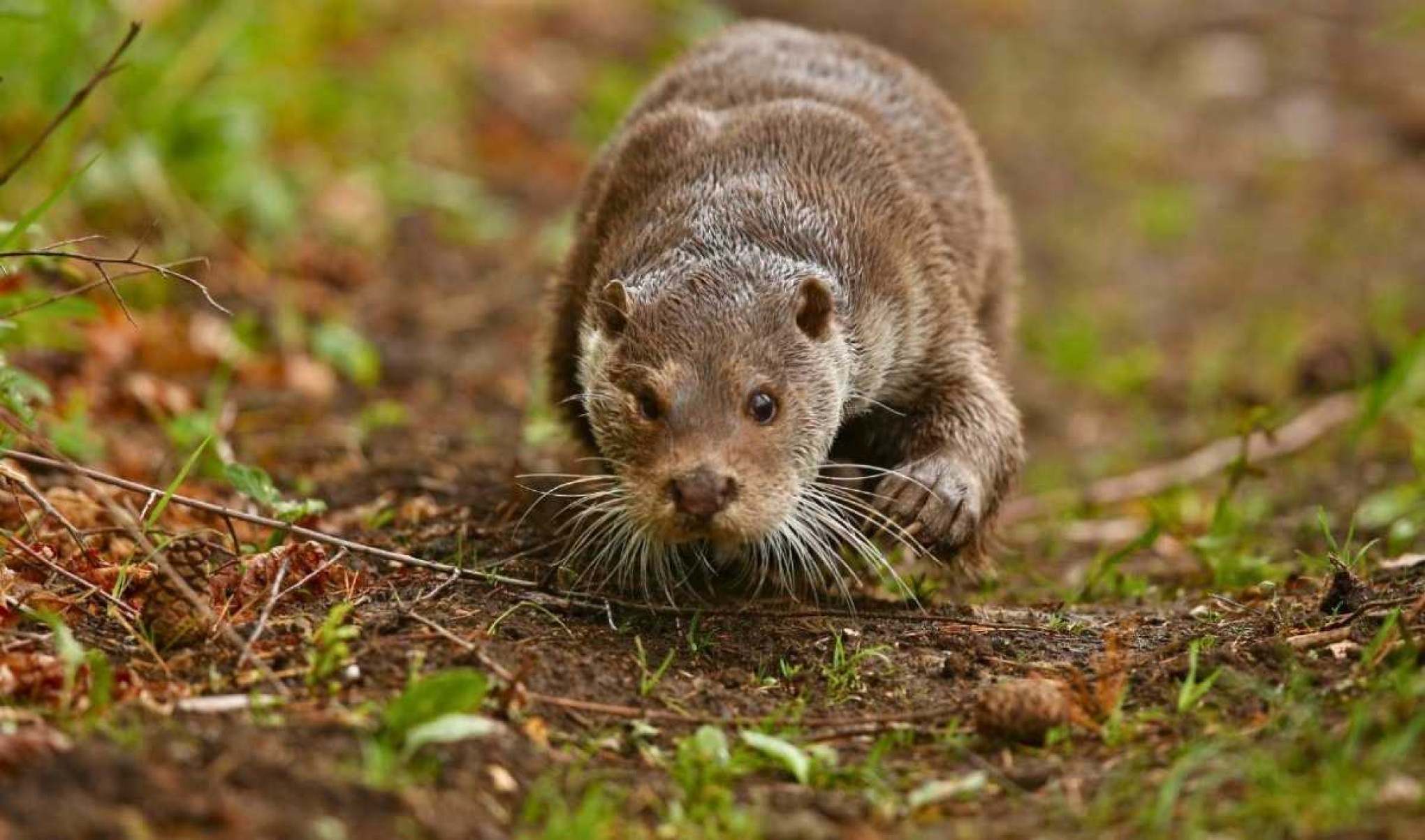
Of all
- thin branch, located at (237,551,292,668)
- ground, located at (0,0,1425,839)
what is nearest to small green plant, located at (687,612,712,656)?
ground, located at (0,0,1425,839)

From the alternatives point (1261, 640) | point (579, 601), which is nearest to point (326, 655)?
point (579, 601)

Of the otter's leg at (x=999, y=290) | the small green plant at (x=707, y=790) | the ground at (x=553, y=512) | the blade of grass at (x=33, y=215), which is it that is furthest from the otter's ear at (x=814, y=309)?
the blade of grass at (x=33, y=215)

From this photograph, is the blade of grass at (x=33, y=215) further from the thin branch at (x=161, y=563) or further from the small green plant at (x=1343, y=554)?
the small green plant at (x=1343, y=554)

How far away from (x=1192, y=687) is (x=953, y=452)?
4.26ft

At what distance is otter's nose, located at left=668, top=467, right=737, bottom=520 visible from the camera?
387 centimetres

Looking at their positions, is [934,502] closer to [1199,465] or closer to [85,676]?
[85,676]

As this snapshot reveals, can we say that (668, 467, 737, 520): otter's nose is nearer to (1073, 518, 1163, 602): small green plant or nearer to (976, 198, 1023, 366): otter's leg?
(1073, 518, 1163, 602): small green plant

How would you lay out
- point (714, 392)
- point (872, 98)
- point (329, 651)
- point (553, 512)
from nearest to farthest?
point (329, 651), point (714, 392), point (553, 512), point (872, 98)

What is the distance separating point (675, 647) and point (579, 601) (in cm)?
33

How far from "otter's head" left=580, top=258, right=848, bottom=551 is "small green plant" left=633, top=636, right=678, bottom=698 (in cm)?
29

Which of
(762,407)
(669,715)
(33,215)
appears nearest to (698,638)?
(669,715)

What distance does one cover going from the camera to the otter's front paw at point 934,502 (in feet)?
14.8

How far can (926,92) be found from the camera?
6.11 metres

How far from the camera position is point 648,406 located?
4164 millimetres
